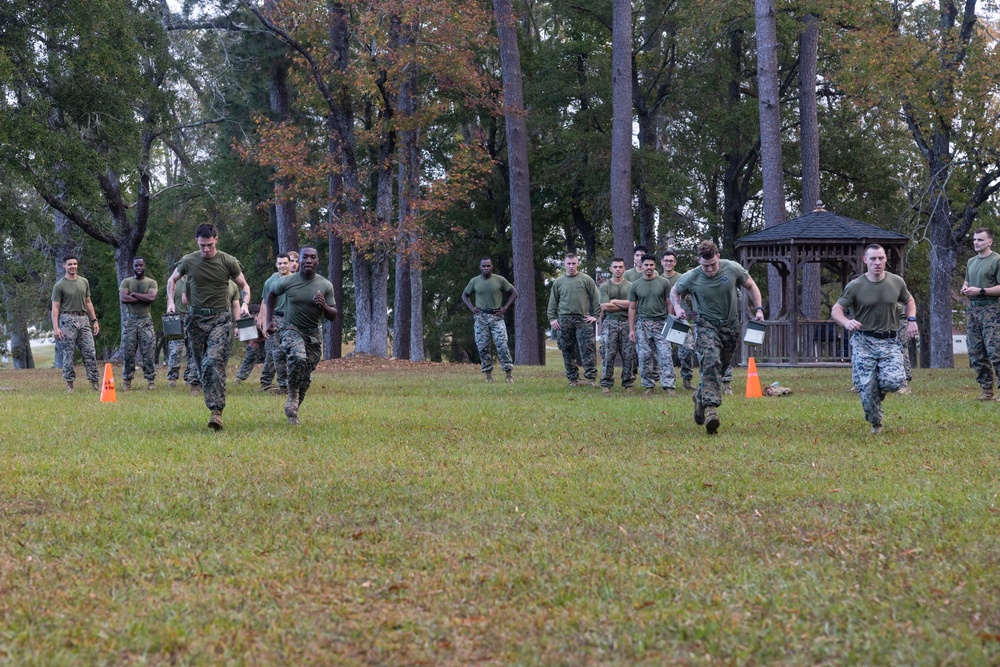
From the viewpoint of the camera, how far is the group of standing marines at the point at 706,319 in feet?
38.6

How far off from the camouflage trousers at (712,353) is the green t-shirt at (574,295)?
725 centimetres

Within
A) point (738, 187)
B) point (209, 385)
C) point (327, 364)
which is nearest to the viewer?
point (209, 385)

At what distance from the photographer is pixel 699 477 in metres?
9.09

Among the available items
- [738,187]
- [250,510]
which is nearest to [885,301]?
[250,510]

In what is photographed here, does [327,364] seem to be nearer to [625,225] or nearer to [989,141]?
[625,225]

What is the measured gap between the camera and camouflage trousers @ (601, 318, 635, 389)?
1906 centimetres

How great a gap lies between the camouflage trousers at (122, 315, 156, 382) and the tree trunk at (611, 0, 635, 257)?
48.3ft

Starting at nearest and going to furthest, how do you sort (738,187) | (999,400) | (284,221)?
(999,400) < (284,221) < (738,187)

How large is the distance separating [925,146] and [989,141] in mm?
4913

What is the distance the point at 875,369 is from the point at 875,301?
67cm

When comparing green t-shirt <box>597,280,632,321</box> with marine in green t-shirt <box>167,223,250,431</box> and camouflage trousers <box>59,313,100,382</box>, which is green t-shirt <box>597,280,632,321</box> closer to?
marine in green t-shirt <box>167,223,250,431</box>

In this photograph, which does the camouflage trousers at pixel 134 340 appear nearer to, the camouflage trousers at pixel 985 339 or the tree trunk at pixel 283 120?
the camouflage trousers at pixel 985 339

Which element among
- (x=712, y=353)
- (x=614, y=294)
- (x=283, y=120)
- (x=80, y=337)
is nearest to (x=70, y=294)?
(x=80, y=337)

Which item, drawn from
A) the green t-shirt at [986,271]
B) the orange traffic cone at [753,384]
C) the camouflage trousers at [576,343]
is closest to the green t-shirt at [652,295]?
the orange traffic cone at [753,384]
